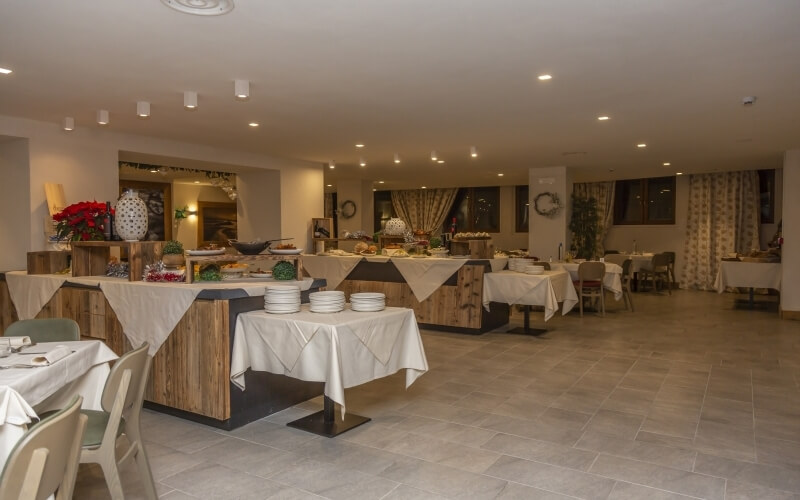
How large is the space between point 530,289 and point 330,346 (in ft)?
12.6

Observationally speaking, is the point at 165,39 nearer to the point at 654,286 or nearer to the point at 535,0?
the point at 535,0

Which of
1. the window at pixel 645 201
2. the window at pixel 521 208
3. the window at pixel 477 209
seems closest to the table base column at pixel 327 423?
the window at pixel 645 201

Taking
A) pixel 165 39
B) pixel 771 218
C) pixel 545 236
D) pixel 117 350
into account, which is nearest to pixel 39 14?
pixel 165 39

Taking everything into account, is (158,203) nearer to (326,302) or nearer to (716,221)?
(326,302)

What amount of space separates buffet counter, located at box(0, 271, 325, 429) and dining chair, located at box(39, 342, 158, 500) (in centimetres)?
110

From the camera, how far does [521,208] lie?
15.2 m

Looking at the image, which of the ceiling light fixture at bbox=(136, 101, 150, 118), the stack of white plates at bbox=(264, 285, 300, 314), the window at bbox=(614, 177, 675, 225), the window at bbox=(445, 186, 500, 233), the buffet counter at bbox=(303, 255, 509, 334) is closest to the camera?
the stack of white plates at bbox=(264, 285, 300, 314)

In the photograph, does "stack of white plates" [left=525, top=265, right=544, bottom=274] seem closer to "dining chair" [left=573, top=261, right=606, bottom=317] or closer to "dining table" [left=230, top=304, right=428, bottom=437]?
"dining chair" [left=573, top=261, right=606, bottom=317]

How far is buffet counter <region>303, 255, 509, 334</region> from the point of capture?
23.2ft

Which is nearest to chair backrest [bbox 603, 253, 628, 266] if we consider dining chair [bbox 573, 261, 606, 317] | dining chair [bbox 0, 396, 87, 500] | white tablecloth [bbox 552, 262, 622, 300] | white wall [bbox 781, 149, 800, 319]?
white tablecloth [bbox 552, 262, 622, 300]

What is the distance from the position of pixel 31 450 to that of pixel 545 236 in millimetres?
9993

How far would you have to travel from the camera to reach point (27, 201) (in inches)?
237

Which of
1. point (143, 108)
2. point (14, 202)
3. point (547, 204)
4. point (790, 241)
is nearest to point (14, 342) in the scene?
point (143, 108)

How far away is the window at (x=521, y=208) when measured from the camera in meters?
15.1
